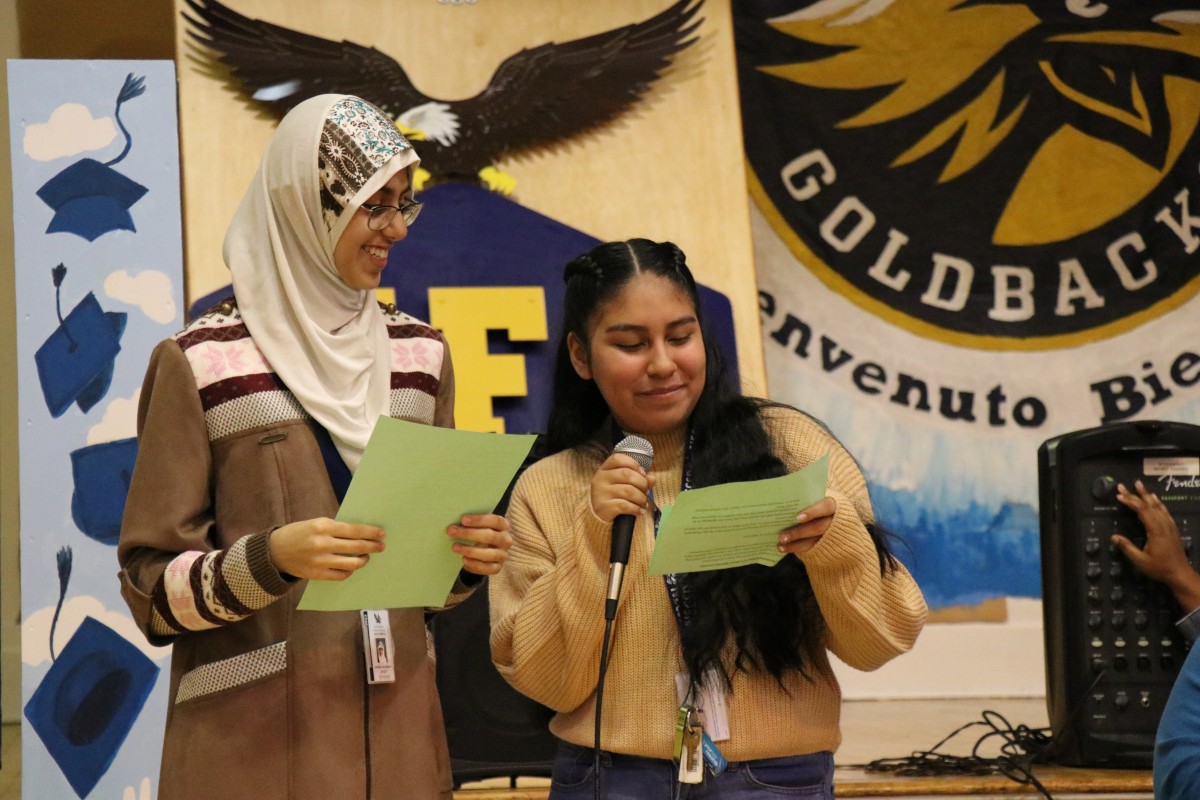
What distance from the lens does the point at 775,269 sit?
4.82 metres

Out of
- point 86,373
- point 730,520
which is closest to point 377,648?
point 730,520

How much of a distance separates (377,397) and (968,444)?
3.45 metres

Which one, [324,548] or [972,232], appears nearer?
[324,548]

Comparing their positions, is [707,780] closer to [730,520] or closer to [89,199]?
[730,520]

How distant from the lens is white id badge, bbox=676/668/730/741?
176 centimetres

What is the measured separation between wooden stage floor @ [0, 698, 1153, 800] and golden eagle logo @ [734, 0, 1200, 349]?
134 cm

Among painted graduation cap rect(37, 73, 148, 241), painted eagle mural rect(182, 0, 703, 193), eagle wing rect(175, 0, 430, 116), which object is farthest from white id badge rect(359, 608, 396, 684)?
eagle wing rect(175, 0, 430, 116)

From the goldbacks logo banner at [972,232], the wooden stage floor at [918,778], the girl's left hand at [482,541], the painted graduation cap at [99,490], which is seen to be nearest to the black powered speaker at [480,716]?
the wooden stage floor at [918,778]

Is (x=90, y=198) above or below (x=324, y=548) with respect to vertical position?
above

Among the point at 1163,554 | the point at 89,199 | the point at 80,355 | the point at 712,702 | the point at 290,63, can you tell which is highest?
the point at 290,63

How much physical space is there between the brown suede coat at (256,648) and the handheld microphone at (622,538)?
304mm

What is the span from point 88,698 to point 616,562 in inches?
84.6

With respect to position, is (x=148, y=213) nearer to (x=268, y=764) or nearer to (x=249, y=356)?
(x=249, y=356)

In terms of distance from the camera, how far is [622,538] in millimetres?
1697
